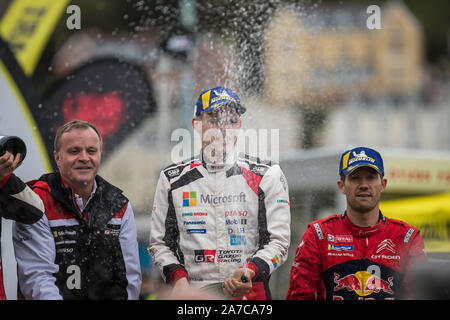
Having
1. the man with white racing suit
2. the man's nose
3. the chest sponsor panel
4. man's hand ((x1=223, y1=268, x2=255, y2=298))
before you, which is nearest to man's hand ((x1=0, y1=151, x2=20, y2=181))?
the man's nose

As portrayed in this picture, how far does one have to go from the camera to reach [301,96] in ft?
9.36

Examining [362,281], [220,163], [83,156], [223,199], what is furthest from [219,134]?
[362,281]

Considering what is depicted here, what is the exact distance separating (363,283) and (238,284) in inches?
16.8

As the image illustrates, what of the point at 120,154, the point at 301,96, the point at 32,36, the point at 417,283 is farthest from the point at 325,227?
the point at 32,36

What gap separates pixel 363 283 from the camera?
195 cm

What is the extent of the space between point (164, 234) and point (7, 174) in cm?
59

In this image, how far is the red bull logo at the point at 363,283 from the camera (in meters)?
1.94

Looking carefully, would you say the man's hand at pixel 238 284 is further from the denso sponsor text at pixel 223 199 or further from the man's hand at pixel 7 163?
the man's hand at pixel 7 163

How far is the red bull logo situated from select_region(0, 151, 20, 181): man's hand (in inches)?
44.3

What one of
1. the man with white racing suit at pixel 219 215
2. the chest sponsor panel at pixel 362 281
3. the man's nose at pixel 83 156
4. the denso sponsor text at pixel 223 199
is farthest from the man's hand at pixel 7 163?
the chest sponsor panel at pixel 362 281

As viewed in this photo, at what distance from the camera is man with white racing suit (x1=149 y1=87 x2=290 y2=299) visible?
2029 mm

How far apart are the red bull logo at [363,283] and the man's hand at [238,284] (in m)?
0.30

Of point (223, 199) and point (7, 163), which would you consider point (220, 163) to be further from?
point (7, 163)

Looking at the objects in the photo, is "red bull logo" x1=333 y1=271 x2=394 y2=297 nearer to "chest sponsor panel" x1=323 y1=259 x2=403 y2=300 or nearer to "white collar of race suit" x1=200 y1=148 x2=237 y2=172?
"chest sponsor panel" x1=323 y1=259 x2=403 y2=300
